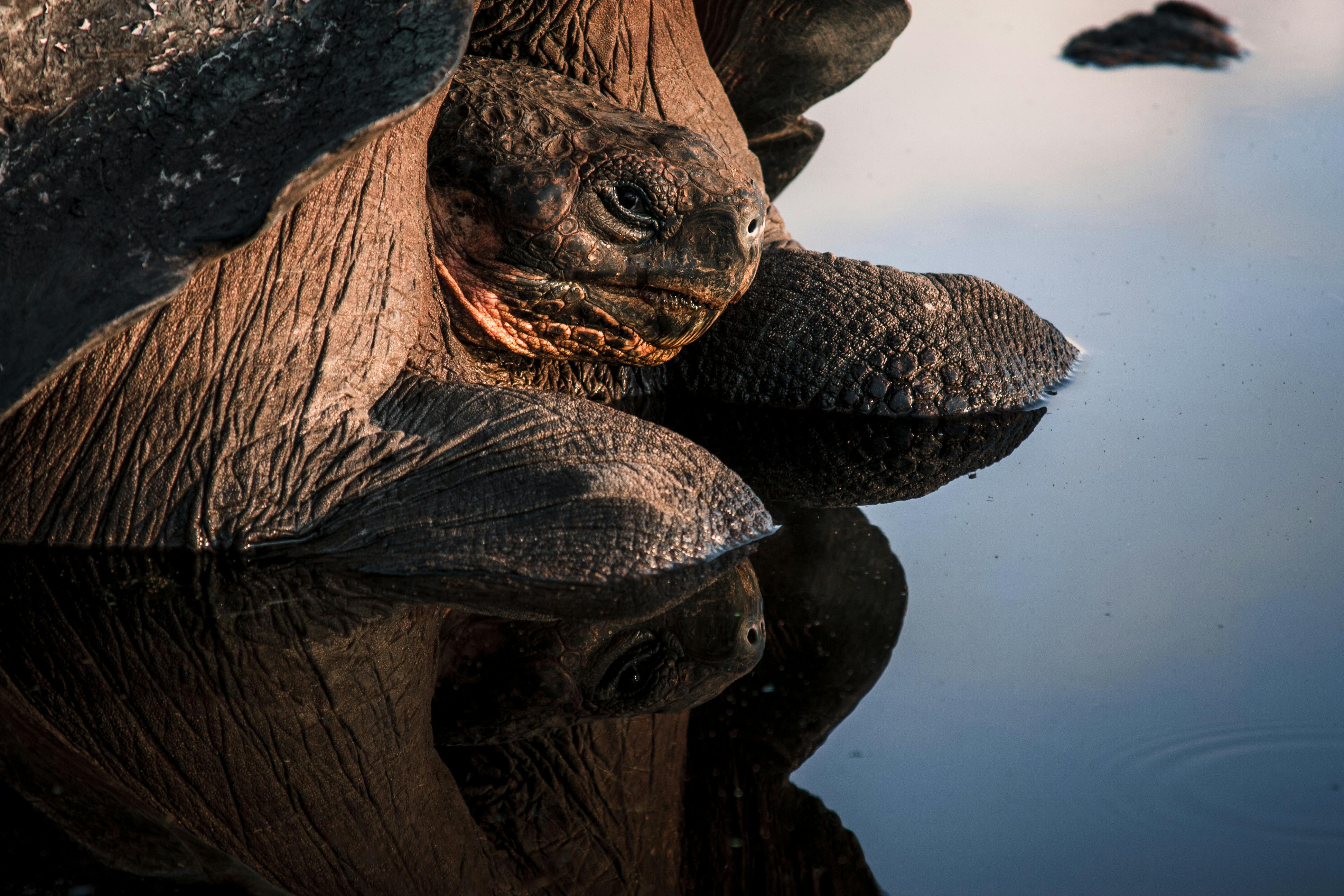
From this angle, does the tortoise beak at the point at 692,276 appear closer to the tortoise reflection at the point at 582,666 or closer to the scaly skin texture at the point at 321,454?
the scaly skin texture at the point at 321,454

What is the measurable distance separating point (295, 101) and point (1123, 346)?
7.16 feet

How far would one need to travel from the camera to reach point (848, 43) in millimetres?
3668

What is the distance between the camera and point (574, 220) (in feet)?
7.85

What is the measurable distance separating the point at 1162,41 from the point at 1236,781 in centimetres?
656

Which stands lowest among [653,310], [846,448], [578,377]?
[846,448]

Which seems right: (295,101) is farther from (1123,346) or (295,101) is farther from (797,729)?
(1123,346)

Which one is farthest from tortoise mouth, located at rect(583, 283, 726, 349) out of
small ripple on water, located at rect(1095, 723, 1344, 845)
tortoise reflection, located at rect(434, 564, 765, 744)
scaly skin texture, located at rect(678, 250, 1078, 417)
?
small ripple on water, located at rect(1095, 723, 1344, 845)

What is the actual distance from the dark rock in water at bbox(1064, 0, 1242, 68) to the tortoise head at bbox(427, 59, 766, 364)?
5122mm

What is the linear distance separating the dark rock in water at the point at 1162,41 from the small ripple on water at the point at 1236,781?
5904 millimetres

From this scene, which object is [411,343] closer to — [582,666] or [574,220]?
[574,220]

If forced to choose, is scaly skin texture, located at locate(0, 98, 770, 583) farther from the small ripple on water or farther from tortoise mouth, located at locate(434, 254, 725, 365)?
the small ripple on water

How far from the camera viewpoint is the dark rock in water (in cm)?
693

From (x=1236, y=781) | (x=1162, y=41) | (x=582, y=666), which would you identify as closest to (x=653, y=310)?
(x=582, y=666)

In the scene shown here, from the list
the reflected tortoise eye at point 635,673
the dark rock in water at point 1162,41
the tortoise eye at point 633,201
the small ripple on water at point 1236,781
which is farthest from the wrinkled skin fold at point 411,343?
the dark rock in water at point 1162,41
